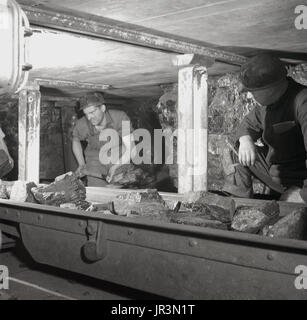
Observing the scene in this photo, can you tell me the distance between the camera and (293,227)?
7.43 feet

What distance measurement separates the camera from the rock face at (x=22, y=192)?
374 cm

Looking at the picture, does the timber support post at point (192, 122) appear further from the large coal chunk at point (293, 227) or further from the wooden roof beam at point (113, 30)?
the large coal chunk at point (293, 227)

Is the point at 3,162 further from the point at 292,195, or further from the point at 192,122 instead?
the point at 292,195

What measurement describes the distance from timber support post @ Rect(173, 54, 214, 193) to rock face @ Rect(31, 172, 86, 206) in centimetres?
118

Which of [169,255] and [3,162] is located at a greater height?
[3,162]

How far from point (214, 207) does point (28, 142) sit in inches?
146

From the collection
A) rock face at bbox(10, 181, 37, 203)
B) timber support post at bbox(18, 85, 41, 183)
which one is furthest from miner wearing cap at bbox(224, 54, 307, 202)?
timber support post at bbox(18, 85, 41, 183)

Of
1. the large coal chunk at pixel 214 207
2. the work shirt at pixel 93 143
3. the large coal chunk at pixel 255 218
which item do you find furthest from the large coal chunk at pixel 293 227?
the work shirt at pixel 93 143

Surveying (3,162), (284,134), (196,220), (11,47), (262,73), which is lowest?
(196,220)

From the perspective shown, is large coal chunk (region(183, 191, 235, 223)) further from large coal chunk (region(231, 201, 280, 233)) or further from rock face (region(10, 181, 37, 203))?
rock face (region(10, 181, 37, 203))

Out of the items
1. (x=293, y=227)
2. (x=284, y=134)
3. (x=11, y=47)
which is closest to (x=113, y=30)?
(x=11, y=47)

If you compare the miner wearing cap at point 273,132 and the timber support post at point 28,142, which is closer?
the miner wearing cap at point 273,132

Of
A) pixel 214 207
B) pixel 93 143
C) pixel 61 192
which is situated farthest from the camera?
pixel 93 143

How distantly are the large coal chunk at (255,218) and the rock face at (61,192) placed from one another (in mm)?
1665
